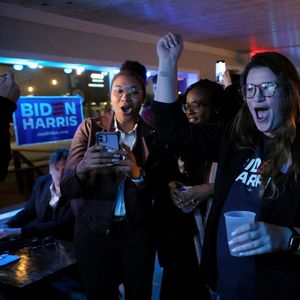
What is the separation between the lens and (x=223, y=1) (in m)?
3.58

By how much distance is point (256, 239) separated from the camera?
0.93 metres

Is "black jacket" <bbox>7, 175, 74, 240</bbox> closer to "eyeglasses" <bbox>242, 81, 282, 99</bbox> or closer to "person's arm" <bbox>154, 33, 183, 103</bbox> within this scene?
"person's arm" <bbox>154, 33, 183, 103</bbox>

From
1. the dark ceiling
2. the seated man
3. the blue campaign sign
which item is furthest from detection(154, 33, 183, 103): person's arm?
the blue campaign sign

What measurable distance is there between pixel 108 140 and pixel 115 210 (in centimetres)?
36

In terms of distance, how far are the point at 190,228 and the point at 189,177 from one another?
0.29 metres

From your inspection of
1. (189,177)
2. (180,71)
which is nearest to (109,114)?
(189,177)

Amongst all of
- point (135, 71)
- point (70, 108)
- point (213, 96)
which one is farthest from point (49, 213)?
point (70, 108)

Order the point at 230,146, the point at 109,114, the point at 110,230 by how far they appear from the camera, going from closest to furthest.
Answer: the point at 230,146 < the point at 110,230 < the point at 109,114

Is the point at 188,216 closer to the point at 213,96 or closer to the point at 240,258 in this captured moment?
the point at 213,96

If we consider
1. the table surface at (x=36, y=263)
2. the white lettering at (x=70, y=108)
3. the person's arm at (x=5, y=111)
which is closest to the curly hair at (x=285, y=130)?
the person's arm at (x=5, y=111)

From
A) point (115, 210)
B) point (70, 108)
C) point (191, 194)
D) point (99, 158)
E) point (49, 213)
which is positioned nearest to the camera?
point (99, 158)

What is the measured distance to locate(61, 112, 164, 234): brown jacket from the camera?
1671 millimetres

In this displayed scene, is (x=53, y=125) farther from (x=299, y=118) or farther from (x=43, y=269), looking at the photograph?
(x=299, y=118)

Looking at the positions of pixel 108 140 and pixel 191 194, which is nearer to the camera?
pixel 108 140
